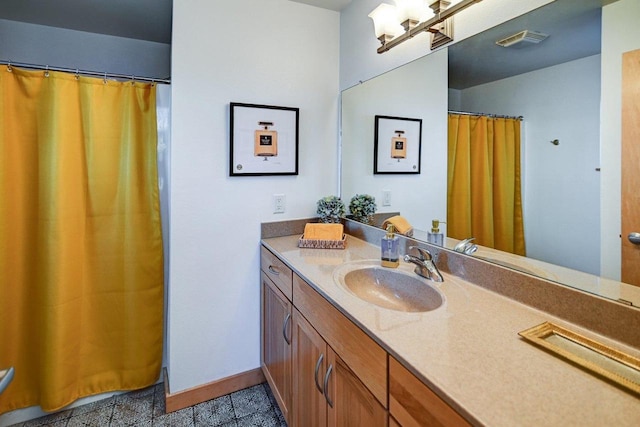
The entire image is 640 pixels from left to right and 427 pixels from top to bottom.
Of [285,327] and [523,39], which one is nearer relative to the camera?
[523,39]


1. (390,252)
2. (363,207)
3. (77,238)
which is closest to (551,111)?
(390,252)

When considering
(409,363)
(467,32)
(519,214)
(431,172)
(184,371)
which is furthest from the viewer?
(184,371)

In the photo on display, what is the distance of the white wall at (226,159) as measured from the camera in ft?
5.81

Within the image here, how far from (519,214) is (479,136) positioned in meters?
0.36

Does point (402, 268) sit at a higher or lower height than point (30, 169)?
lower

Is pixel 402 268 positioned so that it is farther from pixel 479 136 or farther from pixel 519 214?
pixel 479 136

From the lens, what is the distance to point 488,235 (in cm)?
130

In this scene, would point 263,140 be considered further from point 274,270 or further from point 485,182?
point 485,182

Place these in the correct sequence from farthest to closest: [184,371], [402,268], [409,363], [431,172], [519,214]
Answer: [184,371] < [431,172] < [402,268] < [519,214] < [409,363]

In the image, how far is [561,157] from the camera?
1.07m

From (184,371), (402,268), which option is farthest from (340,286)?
(184,371)

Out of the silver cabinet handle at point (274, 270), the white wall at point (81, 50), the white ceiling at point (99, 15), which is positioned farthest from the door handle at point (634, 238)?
the white wall at point (81, 50)

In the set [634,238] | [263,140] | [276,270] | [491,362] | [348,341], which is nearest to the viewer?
[491,362]

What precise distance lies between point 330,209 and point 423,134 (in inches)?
27.4
